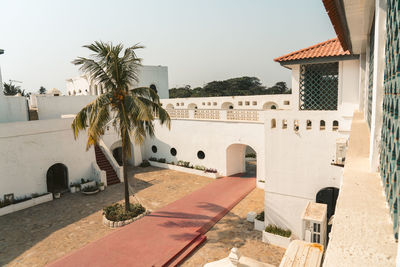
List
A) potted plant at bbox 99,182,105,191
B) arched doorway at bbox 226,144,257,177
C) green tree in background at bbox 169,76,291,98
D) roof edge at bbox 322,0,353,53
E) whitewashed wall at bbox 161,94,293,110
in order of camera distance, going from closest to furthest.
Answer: roof edge at bbox 322,0,353,53 → potted plant at bbox 99,182,105,191 → arched doorway at bbox 226,144,257,177 → whitewashed wall at bbox 161,94,293,110 → green tree in background at bbox 169,76,291,98

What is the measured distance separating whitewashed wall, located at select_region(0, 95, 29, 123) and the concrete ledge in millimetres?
22938

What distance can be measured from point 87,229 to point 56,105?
581 inches

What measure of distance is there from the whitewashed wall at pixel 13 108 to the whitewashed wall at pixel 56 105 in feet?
4.72

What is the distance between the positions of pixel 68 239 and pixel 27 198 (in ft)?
19.9

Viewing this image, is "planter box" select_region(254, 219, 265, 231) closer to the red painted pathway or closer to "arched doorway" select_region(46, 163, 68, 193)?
the red painted pathway

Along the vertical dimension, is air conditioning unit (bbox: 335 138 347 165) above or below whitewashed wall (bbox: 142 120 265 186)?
above

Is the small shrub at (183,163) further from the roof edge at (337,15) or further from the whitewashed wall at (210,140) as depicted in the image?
the roof edge at (337,15)

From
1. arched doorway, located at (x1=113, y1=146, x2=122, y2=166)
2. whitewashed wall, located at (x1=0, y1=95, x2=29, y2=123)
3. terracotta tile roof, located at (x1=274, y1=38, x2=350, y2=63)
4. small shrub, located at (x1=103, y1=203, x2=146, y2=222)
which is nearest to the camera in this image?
terracotta tile roof, located at (x1=274, y1=38, x2=350, y2=63)

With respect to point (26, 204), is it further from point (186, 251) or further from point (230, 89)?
point (230, 89)

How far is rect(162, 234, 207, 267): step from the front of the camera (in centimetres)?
930

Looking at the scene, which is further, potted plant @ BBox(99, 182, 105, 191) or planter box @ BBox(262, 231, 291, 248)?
potted plant @ BBox(99, 182, 105, 191)

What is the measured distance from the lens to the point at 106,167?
19047 mm

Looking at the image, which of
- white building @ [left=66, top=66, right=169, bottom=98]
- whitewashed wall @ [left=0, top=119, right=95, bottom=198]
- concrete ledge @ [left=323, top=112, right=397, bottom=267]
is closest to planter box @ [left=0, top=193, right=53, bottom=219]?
whitewashed wall @ [left=0, top=119, right=95, bottom=198]

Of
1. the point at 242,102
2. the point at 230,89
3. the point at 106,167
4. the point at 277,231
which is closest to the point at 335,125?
the point at 277,231
